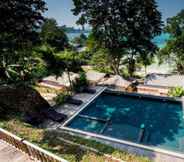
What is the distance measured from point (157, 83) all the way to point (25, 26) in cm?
1616

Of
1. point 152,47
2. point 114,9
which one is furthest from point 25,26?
point 152,47

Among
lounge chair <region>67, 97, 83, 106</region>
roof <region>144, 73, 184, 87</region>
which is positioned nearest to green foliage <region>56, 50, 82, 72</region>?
lounge chair <region>67, 97, 83, 106</region>

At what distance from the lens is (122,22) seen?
2761cm

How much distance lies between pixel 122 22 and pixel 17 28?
53.3 ft

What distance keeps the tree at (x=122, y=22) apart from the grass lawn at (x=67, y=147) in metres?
19.9

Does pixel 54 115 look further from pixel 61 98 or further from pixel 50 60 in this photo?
pixel 50 60

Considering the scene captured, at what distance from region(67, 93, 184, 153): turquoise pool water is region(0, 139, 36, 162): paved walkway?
721cm

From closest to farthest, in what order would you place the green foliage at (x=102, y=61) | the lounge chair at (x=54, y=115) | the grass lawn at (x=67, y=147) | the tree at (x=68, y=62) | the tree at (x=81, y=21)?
the grass lawn at (x=67, y=147) < the lounge chair at (x=54, y=115) < the tree at (x=68, y=62) < the tree at (x=81, y=21) < the green foliage at (x=102, y=61)

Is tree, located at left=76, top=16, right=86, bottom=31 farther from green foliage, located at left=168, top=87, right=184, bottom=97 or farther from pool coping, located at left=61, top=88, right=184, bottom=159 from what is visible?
green foliage, located at left=168, top=87, right=184, bottom=97

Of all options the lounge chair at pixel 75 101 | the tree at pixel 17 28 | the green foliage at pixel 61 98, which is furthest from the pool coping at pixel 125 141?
the tree at pixel 17 28

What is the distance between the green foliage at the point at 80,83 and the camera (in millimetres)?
24572

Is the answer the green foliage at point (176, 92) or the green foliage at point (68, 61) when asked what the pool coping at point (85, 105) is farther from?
the green foliage at point (176, 92)

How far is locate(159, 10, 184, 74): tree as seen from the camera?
27.0 m

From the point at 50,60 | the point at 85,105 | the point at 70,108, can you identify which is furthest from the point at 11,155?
the point at 50,60
